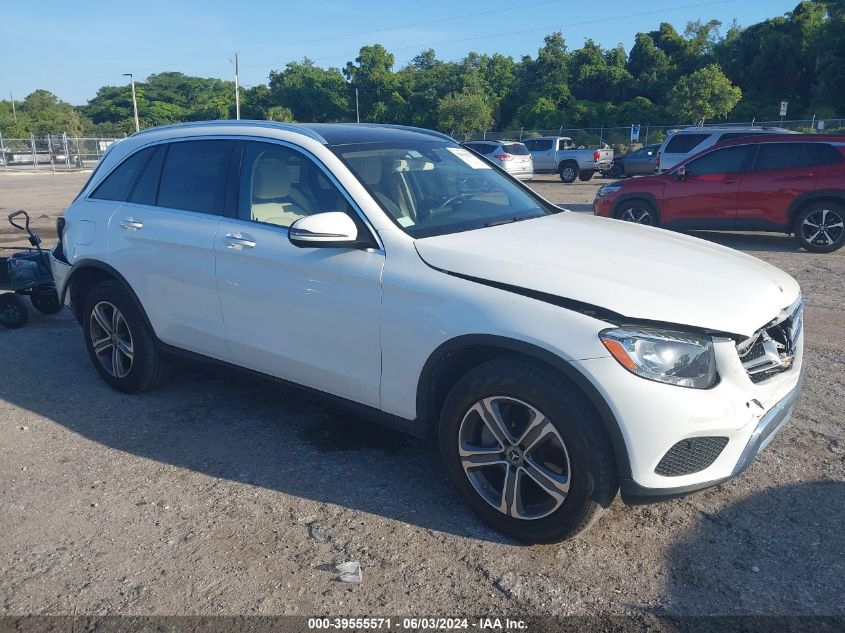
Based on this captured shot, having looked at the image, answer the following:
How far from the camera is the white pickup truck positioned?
1095 inches

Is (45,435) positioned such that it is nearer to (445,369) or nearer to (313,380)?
(313,380)

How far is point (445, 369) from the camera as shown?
128 inches

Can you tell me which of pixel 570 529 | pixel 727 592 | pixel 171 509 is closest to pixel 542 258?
pixel 570 529

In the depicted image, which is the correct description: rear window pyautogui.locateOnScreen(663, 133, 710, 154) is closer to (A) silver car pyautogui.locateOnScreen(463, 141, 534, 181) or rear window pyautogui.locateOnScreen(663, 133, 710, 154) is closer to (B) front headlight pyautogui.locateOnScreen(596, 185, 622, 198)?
(A) silver car pyautogui.locateOnScreen(463, 141, 534, 181)

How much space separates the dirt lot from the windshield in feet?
4.47

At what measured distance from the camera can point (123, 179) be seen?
4.94 m

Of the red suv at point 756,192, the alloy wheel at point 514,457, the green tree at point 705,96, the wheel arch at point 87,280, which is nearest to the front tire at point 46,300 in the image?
the wheel arch at point 87,280

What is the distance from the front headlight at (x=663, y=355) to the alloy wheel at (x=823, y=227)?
9094mm

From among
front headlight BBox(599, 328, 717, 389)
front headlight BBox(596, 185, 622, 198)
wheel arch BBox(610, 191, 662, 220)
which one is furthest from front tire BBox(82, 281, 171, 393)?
front headlight BBox(596, 185, 622, 198)

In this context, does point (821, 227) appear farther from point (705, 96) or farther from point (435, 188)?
point (705, 96)

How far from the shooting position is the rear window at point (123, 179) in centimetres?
486

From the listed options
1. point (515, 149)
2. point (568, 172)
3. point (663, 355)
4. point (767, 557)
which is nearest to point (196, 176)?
point (663, 355)

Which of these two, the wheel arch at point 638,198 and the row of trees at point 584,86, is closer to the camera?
the wheel arch at point 638,198

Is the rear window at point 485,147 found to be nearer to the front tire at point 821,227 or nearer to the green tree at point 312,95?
the front tire at point 821,227
